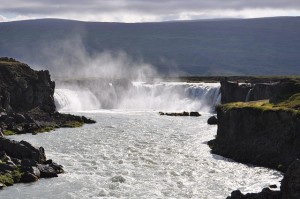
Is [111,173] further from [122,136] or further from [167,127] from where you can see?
[167,127]

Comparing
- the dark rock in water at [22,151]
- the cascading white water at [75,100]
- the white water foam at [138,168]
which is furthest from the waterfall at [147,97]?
the dark rock in water at [22,151]

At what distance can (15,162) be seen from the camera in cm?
6531

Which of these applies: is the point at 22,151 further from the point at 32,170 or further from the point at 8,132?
the point at 8,132

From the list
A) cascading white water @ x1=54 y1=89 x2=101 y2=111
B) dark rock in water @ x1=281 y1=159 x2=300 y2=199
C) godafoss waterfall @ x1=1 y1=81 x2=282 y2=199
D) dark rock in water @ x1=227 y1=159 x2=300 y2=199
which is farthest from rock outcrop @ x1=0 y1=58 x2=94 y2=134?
dark rock in water @ x1=281 y1=159 x2=300 y2=199

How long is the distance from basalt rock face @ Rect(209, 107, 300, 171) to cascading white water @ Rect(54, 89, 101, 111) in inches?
3189

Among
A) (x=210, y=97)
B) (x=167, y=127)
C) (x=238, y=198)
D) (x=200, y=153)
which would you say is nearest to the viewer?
(x=238, y=198)

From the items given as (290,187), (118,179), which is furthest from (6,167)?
(290,187)

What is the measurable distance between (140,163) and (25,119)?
159 ft

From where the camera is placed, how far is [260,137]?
235 ft

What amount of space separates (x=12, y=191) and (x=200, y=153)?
101 feet

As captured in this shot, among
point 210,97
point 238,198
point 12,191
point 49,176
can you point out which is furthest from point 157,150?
point 210,97

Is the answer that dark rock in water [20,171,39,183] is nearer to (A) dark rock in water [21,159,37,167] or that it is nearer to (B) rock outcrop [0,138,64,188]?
(B) rock outcrop [0,138,64,188]

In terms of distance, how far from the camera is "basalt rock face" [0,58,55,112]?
130125 mm

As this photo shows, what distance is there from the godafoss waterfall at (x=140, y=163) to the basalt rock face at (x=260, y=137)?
6.59ft
